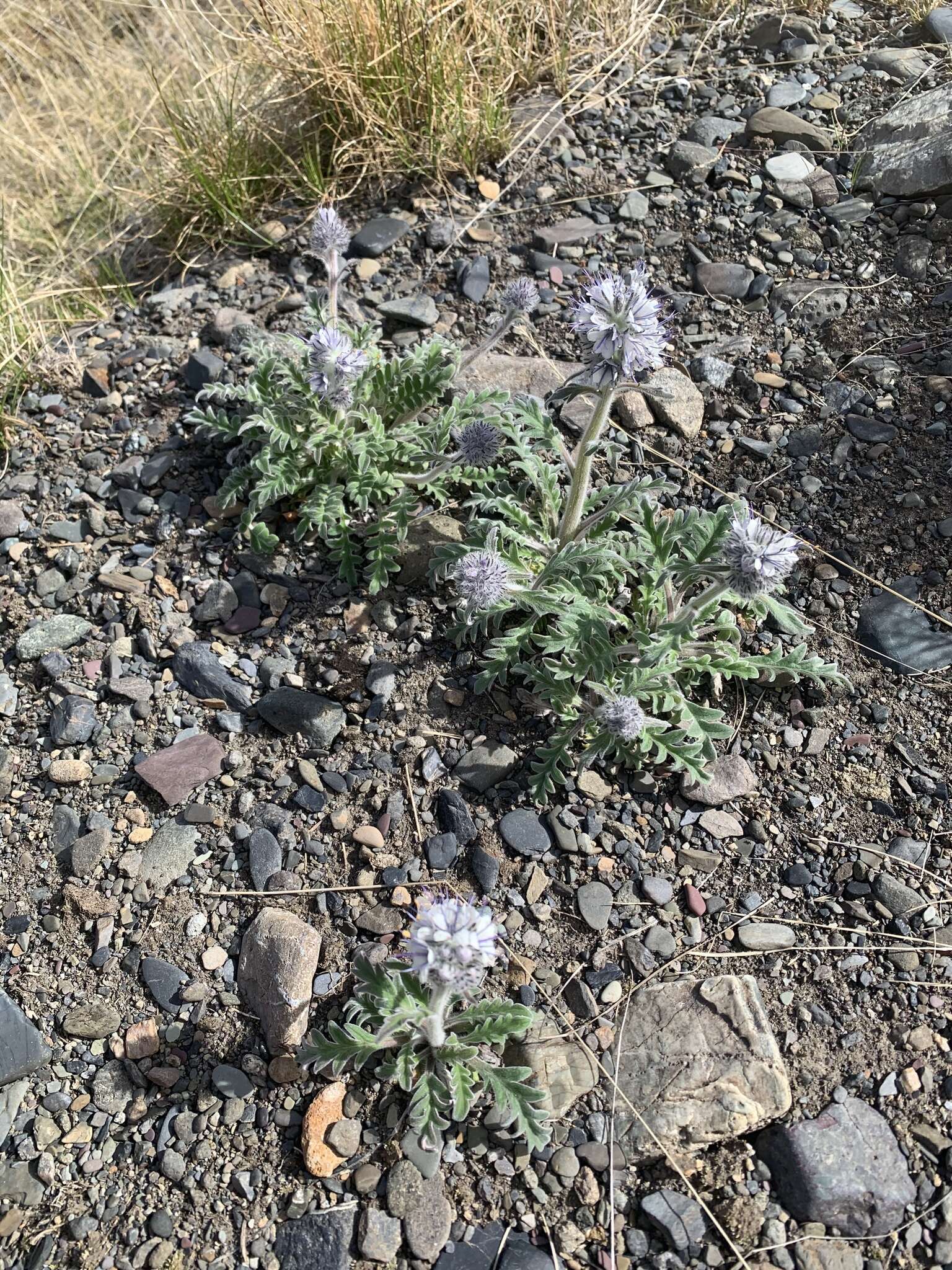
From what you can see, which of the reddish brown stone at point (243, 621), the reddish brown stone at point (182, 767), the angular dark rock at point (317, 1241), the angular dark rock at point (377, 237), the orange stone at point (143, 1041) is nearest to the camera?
the angular dark rock at point (317, 1241)

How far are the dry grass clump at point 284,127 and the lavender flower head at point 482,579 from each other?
8.51 feet

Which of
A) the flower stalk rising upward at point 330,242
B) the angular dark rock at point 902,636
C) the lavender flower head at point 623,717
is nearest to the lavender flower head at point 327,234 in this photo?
the flower stalk rising upward at point 330,242

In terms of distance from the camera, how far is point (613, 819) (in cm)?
351

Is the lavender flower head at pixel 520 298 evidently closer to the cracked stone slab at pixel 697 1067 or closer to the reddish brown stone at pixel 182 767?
the reddish brown stone at pixel 182 767

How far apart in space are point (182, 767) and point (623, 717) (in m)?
1.49

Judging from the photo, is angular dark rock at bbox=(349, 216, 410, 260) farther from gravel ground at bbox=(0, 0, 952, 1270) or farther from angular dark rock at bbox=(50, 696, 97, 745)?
angular dark rock at bbox=(50, 696, 97, 745)

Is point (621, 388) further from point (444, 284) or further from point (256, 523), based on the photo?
point (444, 284)

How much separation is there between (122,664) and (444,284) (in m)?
2.35

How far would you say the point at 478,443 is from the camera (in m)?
3.87

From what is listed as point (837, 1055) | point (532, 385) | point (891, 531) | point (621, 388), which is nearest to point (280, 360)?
point (532, 385)

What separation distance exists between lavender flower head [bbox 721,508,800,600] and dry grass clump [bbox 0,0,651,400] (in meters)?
3.12

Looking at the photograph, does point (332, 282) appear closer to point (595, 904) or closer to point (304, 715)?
point (304, 715)

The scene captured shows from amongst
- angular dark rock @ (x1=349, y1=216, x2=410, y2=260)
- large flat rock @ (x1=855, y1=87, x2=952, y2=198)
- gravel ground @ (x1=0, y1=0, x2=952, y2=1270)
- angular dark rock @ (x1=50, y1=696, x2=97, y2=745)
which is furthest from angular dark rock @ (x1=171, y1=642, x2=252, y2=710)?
large flat rock @ (x1=855, y1=87, x2=952, y2=198)

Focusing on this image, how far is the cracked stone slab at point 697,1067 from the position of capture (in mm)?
2896
